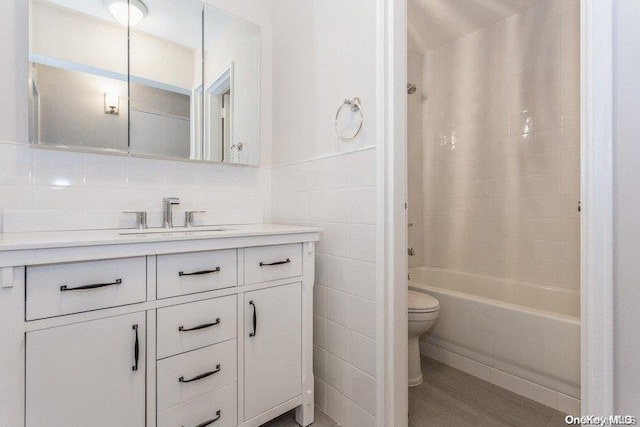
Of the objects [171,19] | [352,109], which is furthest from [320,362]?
[171,19]

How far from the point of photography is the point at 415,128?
9.45 ft

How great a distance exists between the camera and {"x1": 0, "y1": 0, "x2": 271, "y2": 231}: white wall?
4.21ft

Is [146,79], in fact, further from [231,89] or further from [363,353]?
[363,353]

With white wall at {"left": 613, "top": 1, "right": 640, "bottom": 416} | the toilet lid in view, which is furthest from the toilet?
white wall at {"left": 613, "top": 1, "right": 640, "bottom": 416}

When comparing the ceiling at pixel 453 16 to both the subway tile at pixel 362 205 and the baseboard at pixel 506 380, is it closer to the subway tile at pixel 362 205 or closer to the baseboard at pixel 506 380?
the subway tile at pixel 362 205

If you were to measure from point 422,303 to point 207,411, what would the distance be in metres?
1.29

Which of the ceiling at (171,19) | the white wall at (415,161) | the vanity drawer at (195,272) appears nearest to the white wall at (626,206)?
the vanity drawer at (195,272)

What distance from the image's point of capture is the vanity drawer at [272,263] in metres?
1.29

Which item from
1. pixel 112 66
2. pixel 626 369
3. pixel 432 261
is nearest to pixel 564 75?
pixel 432 261

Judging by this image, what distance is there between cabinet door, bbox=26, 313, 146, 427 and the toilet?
4.51 ft

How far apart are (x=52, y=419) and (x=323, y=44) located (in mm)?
1833

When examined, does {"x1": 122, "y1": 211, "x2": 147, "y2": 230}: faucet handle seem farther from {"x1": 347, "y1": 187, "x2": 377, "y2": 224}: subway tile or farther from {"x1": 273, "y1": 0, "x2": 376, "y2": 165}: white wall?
{"x1": 347, "y1": 187, "x2": 377, "y2": 224}: subway tile

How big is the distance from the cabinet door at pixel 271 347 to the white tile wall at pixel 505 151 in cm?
178

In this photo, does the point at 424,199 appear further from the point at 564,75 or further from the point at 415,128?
the point at 564,75
